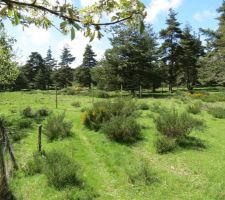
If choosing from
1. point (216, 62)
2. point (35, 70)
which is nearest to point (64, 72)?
point (35, 70)

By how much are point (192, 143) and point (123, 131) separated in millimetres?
2885

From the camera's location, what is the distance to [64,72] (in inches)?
3565

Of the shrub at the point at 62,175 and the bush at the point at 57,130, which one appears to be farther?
the bush at the point at 57,130

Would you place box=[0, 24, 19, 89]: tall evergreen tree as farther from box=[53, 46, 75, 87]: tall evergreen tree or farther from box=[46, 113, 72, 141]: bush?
box=[53, 46, 75, 87]: tall evergreen tree

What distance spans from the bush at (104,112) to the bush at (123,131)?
183 cm

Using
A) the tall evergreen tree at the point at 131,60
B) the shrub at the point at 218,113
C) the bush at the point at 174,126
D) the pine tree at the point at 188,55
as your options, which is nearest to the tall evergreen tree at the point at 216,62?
the tall evergreen tree at the point at 131,60

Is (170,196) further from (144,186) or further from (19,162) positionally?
(19,162)

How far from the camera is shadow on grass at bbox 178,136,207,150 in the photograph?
42.8ft

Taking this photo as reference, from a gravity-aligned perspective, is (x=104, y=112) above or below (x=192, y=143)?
above

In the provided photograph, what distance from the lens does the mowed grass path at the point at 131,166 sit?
30.2 feet

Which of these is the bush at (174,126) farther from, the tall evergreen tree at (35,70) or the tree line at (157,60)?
the tall evergreen tree at (35,70)

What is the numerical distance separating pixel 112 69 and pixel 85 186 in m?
35.2

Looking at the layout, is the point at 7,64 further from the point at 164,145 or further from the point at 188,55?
the point at 188,55

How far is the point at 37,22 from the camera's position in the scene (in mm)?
3387
